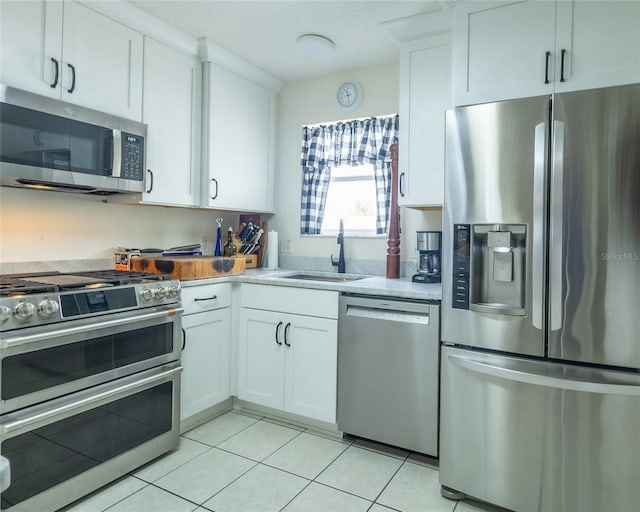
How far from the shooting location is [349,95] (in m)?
3.12

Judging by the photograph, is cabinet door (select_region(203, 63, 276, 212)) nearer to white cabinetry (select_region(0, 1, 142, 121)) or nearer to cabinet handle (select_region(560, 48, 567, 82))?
white cabinetry (select_region(0, 1, 142, 121))

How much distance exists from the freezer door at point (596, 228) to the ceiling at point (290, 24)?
1088mm

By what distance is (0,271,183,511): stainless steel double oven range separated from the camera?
1585 mm

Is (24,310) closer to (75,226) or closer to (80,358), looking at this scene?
(80,358)

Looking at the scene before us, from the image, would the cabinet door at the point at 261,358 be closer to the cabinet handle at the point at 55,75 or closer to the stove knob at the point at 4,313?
the stove knob at the point at 4,313

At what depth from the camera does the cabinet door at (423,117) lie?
2.38 metres

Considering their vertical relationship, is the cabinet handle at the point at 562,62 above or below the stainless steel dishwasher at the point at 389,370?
above

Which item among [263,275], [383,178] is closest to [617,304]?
[383,178]

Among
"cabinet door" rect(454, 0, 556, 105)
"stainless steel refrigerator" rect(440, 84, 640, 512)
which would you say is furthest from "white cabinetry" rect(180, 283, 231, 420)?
"cabinet door" rect(454, 0, 556, 105)

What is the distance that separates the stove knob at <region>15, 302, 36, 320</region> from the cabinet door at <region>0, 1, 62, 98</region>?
3.27ft

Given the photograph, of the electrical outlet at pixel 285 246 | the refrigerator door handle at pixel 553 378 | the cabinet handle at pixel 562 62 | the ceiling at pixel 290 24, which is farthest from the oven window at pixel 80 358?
the cabinet handle at pixel 562 62

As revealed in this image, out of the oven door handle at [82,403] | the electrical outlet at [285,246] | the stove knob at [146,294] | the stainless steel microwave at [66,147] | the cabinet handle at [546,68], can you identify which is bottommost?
the oven door handle at [82,403]

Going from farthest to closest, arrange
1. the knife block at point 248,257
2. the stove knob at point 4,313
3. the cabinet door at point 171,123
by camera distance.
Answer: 1. the knife block at point 248,257
2. the cabinet door at point 171,123
3. the stove knob at point 4,313

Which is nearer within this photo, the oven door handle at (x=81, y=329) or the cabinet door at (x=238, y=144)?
the oven door handle at (x=81, y=329)
